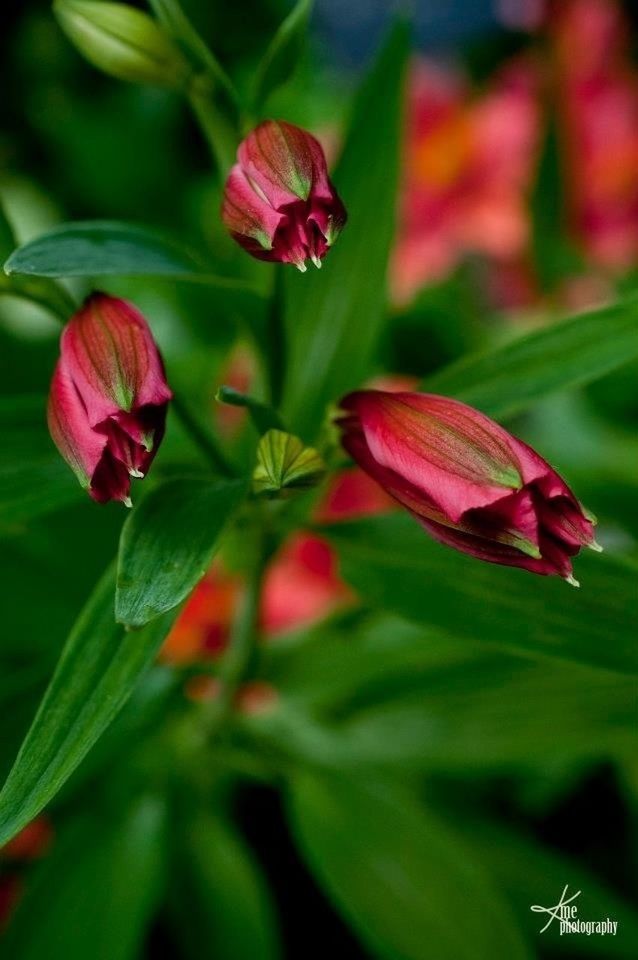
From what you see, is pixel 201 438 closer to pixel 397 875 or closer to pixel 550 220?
pixel 397 875

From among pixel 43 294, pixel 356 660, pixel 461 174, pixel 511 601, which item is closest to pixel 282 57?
pixel 43 294

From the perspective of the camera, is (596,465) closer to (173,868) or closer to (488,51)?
(173,868)

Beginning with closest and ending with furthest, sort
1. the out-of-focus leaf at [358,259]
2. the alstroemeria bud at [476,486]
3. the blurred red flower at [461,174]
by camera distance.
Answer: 1. the alstroemeria bud at [476,486]
2. the out-of-focus leaf at [358,259]
3. the blurred red flower at [461,174]

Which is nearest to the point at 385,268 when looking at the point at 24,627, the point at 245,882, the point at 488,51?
the point at 24,627

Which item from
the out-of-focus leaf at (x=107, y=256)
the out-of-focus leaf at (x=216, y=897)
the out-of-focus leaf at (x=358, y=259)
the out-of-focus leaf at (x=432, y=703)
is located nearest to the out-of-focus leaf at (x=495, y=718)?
the out-of-focus leaf at (x=432, y=703)

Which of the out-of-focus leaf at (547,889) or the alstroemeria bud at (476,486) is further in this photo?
the out-of-focus leaf at (547,889)

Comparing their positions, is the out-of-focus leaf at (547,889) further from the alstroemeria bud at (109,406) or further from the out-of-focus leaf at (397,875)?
the alstroemeria bud at (109,406)

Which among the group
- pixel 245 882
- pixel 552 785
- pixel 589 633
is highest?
pixel 589 633

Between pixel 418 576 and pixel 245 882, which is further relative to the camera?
A: pixel 245 882
